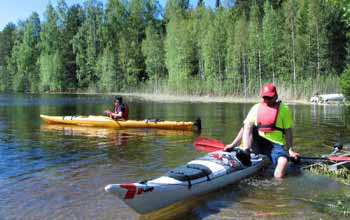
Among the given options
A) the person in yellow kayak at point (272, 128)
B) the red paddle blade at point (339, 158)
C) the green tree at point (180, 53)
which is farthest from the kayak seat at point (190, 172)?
the green tree at point (180, 53)

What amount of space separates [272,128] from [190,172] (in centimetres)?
204

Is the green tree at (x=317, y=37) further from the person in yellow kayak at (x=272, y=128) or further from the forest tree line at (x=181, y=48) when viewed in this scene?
the person in yellow kayak at (x=272, y=128)

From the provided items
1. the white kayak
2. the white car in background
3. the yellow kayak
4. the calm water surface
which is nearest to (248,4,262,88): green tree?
the white car in background

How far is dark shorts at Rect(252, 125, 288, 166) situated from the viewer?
7.81 m

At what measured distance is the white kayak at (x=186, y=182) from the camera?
539 cm

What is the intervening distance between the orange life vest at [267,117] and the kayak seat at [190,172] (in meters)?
1.54

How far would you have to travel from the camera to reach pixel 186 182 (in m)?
6.25

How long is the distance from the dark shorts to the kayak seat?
1.51 metres

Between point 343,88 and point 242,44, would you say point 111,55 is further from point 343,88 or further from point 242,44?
point 343,88

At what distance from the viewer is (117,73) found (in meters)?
60.0

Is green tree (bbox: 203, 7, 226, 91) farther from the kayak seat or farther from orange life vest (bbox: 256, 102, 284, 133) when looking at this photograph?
the kayak seat

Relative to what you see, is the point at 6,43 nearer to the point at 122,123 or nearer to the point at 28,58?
the point at 28,58

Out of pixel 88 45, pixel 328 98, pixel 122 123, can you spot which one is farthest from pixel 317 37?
pixel 88 45

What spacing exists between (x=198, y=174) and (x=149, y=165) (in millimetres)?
3009
